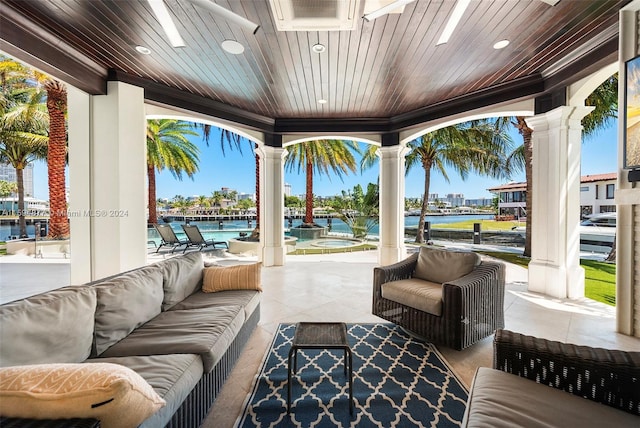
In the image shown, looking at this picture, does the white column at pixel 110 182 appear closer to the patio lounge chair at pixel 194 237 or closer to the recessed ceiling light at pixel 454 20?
the patio lounge chair at pixel 194 237

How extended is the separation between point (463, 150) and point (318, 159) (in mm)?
5533

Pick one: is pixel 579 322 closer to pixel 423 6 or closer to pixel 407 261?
pixel 407 261

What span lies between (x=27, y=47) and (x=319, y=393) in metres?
4.26

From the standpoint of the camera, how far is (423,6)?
2.56 metres

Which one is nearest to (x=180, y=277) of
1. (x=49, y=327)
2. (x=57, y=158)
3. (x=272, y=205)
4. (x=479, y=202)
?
(x=49, y=327)

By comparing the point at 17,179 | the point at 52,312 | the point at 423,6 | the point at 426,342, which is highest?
the point at 423,6

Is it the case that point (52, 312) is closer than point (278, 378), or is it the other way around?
point (52, 312)

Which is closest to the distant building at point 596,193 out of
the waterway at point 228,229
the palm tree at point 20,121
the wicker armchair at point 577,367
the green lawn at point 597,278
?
the green lawn at point 597,278

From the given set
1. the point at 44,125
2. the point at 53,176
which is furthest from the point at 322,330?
the point at 44,125

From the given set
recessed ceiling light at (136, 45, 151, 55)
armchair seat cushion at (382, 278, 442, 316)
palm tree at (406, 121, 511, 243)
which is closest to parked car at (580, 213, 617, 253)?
palm tree at (406, 121, 511, 243)

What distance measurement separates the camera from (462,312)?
94.1 inches

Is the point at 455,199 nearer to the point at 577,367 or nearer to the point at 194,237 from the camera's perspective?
the point at 194,237

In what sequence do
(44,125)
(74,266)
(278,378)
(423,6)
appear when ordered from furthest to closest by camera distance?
(44,125) < (74,266) < (423,6) < (278,378)

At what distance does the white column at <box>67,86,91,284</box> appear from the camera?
3.69 m
